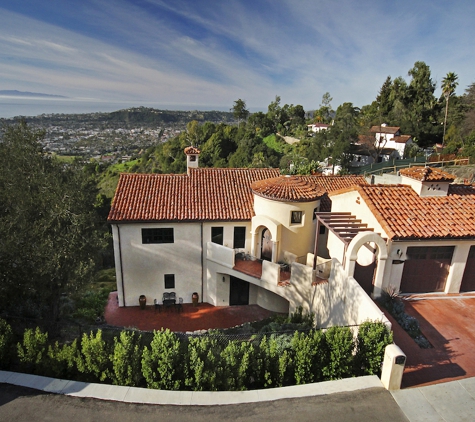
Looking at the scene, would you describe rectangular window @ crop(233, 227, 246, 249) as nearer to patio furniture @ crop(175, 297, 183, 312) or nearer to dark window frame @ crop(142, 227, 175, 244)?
dark window frame @ crop(142, 227, 175, 244)

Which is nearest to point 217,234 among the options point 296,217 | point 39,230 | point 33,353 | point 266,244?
point 266,244

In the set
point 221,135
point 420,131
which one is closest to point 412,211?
point 420,131

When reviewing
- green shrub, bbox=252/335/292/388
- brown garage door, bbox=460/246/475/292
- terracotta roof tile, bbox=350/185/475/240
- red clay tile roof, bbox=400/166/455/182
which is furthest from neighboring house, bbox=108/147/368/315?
green shrub, bbox=252/335/292/388

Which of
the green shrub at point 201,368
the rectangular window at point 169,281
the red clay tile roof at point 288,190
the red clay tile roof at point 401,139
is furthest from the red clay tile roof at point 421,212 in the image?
the red clay tile roof at point 401,139

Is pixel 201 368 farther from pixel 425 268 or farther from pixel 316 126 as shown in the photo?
pixel 316 126

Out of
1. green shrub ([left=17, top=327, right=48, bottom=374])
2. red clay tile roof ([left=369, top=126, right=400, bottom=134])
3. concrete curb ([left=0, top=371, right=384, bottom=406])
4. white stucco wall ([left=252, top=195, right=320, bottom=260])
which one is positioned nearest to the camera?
concrete curb ([left=0, top=371, right=384, bottom=406])

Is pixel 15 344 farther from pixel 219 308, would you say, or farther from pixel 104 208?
pixel 104 208
